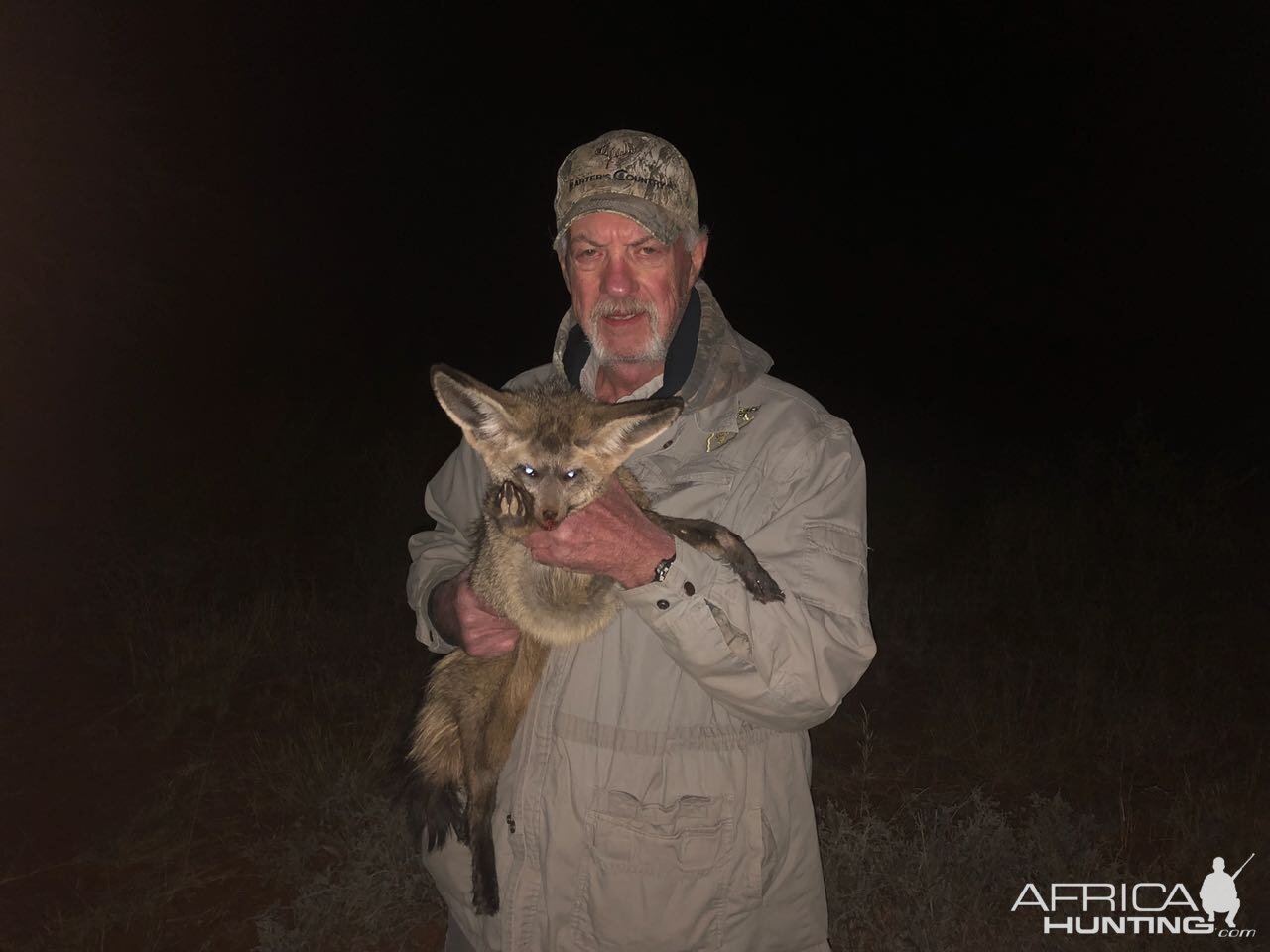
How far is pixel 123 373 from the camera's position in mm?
12867

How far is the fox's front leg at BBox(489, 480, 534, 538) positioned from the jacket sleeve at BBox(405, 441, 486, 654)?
0.49 m

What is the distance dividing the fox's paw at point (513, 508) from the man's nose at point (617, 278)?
2.69 ft

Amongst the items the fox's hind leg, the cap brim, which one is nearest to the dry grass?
the fox's hind leg

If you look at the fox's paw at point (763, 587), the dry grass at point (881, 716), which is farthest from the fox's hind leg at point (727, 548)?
the dry grass at point (881, 716)

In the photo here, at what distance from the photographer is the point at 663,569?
7.27ft

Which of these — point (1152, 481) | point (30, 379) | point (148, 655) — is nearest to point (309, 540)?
point (148, 655)

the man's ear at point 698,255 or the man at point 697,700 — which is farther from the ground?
the man's ear at point 698,255

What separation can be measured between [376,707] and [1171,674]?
671 cm

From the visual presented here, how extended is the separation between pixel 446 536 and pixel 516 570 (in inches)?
21.8

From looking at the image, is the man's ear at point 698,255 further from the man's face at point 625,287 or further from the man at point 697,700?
the man at point 697,700

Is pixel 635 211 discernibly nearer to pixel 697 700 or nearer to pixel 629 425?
pixel 629 425

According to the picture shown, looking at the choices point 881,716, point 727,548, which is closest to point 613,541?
point 727,548

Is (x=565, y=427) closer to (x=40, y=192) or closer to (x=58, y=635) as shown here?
(x=58, y=635)

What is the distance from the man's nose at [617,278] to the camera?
2.90 meters
